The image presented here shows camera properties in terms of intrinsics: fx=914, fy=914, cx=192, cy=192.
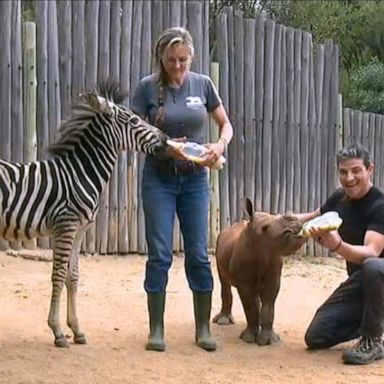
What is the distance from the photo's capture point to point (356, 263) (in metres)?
6.16

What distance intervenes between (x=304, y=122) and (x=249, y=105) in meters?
1.05

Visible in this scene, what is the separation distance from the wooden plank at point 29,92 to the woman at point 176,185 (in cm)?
357

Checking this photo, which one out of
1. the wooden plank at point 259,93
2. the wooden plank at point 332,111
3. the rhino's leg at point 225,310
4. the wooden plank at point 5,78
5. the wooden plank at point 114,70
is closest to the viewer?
the rhino's leg at point 225,310

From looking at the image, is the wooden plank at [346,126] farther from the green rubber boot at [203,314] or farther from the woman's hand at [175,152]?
the woman's hand at [175,152]

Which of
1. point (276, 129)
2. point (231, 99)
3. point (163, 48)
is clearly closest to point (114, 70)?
point (231, 99)

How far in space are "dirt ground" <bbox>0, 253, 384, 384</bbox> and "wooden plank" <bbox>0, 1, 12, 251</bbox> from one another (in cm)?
125

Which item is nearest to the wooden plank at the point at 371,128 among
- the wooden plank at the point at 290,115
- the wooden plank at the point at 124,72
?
the wooden plank at the point at 290,115

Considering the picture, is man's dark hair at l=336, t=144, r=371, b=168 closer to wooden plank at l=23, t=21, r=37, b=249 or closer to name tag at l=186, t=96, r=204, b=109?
name tag at l=186, t=96, r=204, b=109

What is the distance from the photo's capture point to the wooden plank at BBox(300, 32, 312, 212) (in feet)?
39.6

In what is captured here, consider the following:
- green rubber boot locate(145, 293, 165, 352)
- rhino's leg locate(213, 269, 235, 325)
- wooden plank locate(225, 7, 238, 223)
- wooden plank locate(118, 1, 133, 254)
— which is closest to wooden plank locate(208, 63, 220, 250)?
wooden plank locate(225, 7, 238, 223)

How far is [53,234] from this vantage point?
20.0 feet

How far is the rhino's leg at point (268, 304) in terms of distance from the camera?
643 cm

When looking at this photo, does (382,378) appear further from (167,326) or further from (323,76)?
(323,76)

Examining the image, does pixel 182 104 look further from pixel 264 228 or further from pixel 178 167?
pixel 264 228
